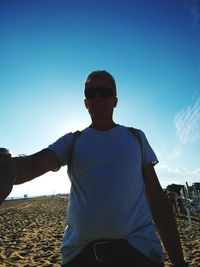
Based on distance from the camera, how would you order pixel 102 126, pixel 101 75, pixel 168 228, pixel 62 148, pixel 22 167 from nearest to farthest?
pixel 22 167 → pixel 62 148 → pixel 168 228 → pixel 102 126 → pixel 101 75

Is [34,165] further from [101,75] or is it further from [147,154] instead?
[101,75]

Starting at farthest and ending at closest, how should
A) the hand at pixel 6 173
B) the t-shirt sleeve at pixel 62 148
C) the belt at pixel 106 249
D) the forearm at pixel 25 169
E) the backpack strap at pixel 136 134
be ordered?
the backpack strap at pixel 136 134 → the t-shirt sleeve at pixel 62 148 → the belt at pixel 106 249 → the forearm at pixel 25 169 → the hand at pixel 6 173

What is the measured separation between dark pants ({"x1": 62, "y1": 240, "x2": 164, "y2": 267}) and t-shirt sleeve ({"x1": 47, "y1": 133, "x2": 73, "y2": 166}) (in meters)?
0.56

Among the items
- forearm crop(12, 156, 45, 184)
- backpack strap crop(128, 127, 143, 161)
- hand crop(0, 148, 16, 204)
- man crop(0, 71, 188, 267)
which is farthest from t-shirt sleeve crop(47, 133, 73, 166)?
hand crop(0, 148, 16, 204)

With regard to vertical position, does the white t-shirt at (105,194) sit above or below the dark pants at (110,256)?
above

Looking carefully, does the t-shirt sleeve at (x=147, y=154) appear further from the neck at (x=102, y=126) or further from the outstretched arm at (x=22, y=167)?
the outstretched arm at (x=22, y=167)

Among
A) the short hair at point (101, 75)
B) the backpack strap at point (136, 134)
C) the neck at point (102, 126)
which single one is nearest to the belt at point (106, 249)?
the backpack strap at point (136, 134)

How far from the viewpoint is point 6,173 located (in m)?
1.27

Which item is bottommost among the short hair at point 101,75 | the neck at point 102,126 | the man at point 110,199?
the man at point 110,199

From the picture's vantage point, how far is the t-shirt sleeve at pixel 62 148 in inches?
79.3

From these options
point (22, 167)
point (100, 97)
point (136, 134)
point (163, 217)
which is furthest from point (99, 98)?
point (163, 217)

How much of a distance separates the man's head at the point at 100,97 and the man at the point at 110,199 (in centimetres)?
4

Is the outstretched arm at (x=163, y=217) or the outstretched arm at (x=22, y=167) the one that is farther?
the outstretched arm at (x=163, y=217)

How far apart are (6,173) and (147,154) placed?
1232 mm
